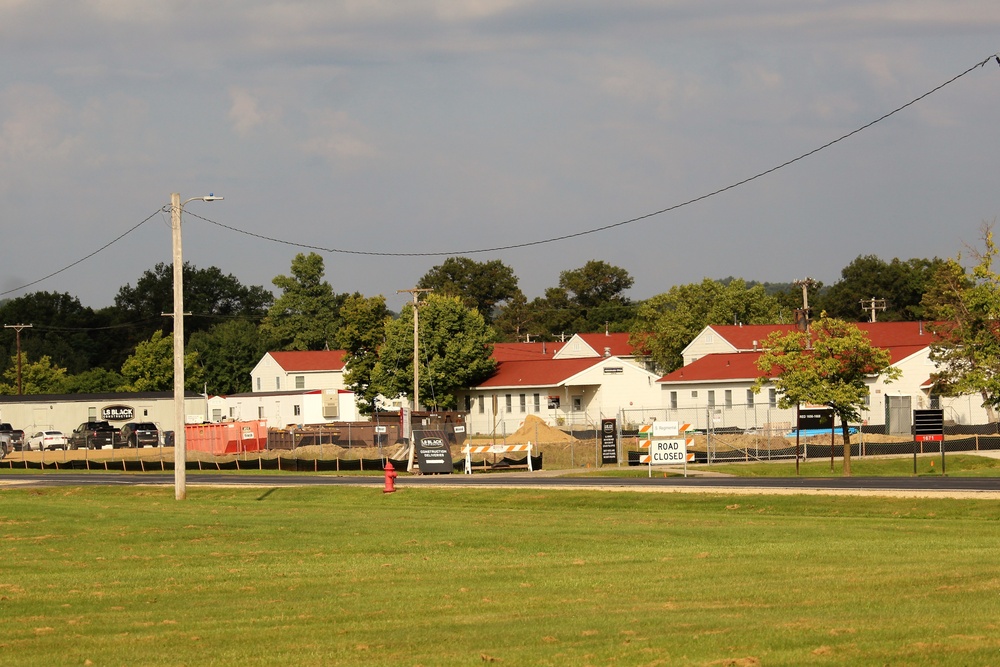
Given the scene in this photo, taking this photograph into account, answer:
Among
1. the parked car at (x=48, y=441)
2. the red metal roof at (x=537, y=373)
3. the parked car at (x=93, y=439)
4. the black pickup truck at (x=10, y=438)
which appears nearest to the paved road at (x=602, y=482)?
the black pickup truck at (x=10, y=438)

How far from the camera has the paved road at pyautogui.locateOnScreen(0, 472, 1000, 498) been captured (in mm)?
32125

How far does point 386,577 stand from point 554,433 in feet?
154

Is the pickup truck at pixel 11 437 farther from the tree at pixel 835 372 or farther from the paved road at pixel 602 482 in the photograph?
the tree at pixel 835 372

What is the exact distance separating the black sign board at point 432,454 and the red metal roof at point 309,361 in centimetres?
5309

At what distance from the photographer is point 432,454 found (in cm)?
4606

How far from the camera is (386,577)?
1702 centimetres

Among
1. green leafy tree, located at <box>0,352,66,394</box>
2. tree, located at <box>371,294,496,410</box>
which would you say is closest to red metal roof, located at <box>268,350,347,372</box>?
tree, located at <box>371,294,496,410</box>

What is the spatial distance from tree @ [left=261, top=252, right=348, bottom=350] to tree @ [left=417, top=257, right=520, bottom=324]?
2809 cm

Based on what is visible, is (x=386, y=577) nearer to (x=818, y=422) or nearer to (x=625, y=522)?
(x=625, y=522)

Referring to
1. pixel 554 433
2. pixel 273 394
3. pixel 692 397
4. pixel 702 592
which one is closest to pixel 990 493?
pixel 702 592

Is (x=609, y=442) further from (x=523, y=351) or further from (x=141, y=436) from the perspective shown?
(x=523, y=351)

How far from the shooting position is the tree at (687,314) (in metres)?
95.4

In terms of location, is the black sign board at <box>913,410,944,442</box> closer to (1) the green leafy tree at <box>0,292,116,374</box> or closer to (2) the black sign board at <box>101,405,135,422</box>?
(2) the black sign board at <box>101,405,135,422</box>

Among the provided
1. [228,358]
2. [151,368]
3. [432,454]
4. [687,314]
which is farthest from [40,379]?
[432,454]
